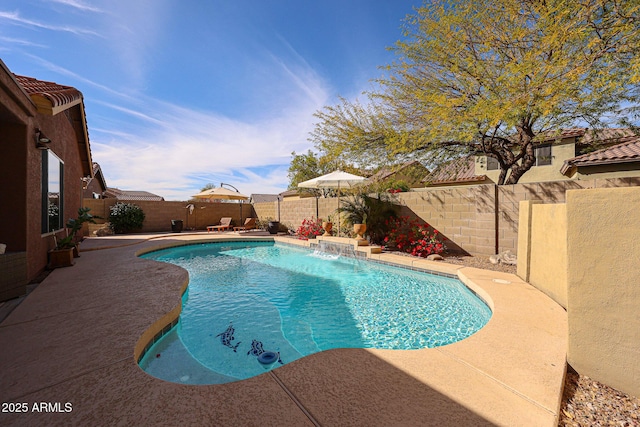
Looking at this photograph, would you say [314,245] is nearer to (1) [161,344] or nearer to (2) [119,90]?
(1) [161,344]

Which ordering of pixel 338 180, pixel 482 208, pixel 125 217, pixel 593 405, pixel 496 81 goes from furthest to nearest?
pixel 125 217
pixel 338 180
pixel 482 208
pixel 496 81
pixel 593 405

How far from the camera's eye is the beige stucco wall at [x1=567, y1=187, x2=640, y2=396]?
6.29 feet

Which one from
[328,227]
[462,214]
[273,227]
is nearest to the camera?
[462,214]

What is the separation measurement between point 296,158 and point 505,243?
26.5 meters

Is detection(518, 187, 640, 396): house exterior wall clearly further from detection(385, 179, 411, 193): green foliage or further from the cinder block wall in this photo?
detection(385, 179, 411, 193): green foliage

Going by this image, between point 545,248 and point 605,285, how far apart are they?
2366 mm

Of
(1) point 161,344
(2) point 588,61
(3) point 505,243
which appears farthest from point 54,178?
(2) point 588,61

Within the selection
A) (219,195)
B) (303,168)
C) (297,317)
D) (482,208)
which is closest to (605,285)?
(297,317)

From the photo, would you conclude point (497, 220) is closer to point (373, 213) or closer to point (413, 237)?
point (413, 237)

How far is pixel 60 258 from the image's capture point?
5.95 m

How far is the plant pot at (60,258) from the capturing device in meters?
5.85

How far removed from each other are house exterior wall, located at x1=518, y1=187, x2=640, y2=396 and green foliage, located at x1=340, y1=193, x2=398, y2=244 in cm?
701

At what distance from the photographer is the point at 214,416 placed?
1625 mm

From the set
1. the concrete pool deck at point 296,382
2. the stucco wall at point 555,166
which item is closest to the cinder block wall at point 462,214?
the concrete pool deck at point 296,382
